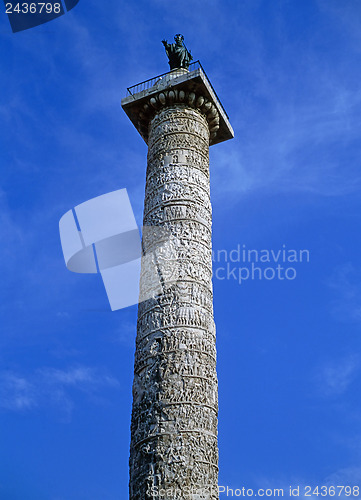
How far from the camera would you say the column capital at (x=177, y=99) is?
781cm

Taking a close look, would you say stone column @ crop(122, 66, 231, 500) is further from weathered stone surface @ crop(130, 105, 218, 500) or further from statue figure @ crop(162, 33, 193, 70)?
statue figure @ crop(162, 33, 193, 70)

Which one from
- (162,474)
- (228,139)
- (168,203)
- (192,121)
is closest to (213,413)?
(162,474)

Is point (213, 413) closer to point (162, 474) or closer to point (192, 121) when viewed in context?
point (162, 474)

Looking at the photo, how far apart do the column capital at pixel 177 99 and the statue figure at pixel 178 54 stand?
1.01 feet

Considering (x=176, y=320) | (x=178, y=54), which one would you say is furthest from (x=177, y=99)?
(x=176, y=320)

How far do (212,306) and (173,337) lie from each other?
31.0 inches

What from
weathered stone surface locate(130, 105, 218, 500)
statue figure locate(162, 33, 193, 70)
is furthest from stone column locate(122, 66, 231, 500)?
statue figure locate(162, 33, 193, 70)

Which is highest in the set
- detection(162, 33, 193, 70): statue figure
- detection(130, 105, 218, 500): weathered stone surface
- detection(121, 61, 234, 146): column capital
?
detection(162, 33, 193, 70): statue figure

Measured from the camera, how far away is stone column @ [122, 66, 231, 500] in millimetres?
5168

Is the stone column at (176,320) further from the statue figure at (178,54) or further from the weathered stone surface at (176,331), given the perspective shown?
the statue figure at (178,54)

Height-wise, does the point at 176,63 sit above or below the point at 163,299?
above

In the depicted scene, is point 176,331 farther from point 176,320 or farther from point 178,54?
point 178,54

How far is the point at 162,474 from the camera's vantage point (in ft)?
16.6

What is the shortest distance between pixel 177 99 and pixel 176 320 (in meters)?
3.45
